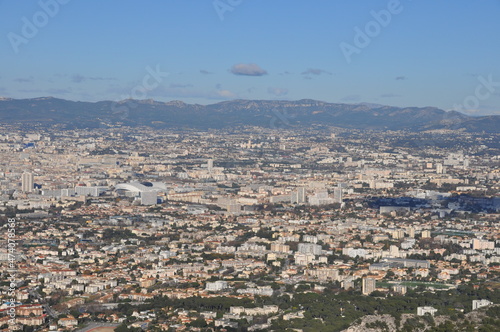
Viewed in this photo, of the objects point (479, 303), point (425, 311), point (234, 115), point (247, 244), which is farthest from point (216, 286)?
point (234, 115)

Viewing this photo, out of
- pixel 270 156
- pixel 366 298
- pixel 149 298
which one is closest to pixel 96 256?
pixel 149 298

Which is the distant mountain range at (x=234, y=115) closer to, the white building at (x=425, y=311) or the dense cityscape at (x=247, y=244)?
the dense cityscape at (x=247, y=244)

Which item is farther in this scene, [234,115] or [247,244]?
[234,115]

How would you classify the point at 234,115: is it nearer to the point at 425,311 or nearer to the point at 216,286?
the point at 216,286

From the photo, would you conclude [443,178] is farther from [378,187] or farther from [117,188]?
[117,188]

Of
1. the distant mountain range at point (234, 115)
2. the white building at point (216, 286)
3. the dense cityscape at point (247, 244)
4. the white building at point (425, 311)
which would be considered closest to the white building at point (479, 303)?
the dense cityscape at point (247, 244)

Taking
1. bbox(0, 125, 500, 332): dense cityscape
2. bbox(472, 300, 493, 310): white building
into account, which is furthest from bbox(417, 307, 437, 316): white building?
bbox(472, 300, 493, 310): white building

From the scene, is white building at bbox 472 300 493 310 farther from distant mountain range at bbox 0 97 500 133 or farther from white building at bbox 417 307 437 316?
distant mountain range at bbox 0 97 500 133
